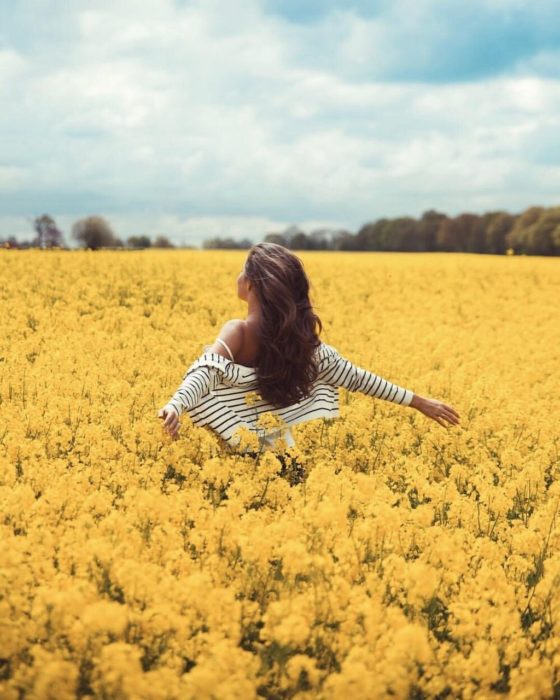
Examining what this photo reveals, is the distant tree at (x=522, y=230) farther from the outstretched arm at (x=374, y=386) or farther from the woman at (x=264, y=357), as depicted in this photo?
the woman at (x=264, y=357)

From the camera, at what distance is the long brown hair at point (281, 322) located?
17.6 feet

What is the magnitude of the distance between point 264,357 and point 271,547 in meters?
1.93

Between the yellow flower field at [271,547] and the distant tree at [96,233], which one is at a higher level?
the distant tree at [96,233]

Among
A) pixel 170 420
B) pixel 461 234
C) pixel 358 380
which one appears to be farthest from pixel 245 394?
pixel 461 234

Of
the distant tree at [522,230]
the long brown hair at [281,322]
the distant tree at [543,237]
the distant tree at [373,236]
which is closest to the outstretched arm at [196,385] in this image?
the long brown hair at [281,322]

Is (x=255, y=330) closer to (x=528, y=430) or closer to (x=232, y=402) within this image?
(x=232, y=402)

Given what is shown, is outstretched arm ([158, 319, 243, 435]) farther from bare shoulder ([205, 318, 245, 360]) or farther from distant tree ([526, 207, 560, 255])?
distant tree ([526, 207, 560, 255])

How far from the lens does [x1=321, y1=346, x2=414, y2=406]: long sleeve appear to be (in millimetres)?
5805

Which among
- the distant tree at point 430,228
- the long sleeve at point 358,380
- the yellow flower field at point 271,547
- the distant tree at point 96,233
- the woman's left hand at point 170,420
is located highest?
the distant tree at point 430,228

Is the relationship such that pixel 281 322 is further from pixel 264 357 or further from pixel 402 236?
pixel 402 236

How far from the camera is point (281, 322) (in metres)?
5.38

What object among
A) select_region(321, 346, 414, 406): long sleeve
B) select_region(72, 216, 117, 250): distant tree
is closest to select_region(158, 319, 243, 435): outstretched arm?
select_region(321, 346, 414, 406): long sleeve

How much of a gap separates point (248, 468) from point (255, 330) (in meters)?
0.95

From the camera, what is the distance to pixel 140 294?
14.5 metres
